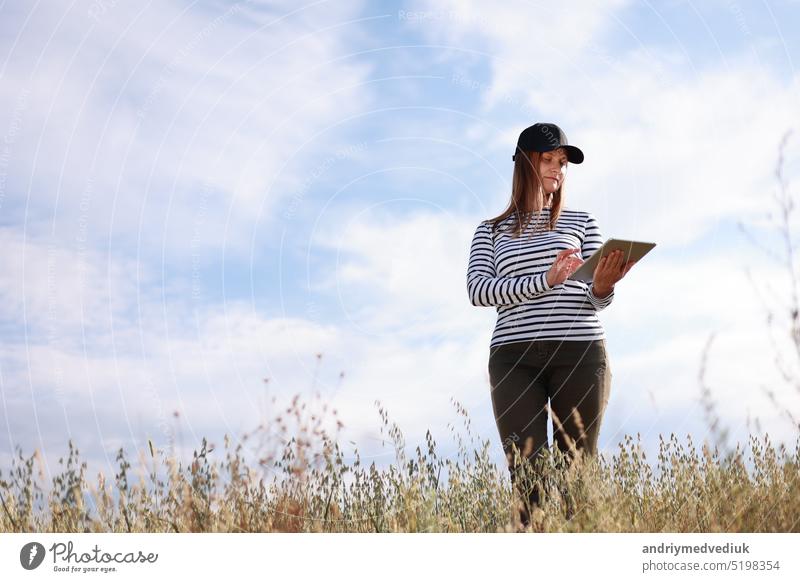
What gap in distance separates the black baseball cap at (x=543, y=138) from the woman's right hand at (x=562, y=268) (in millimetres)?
783

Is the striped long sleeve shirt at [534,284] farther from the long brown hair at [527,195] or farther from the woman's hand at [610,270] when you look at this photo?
the woman's hand at [610,270]

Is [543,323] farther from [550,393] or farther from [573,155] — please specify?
[573,155]

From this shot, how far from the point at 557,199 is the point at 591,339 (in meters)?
1.06

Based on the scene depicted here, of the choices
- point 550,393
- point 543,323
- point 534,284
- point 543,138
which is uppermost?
point 543,138

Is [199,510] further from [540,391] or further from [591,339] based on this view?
[591,339]

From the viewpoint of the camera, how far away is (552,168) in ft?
17.8

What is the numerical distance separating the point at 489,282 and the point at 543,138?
3.40ft
